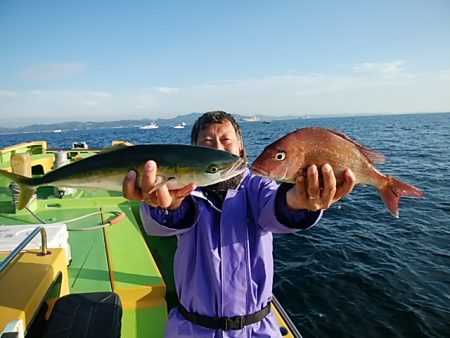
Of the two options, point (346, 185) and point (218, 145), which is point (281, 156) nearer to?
point (346, 185)

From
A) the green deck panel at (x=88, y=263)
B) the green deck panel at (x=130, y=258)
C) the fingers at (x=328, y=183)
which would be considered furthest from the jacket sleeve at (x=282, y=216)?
the green deck panel at (x=88, y=263)

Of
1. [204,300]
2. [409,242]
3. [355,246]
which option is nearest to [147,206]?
[204,300]

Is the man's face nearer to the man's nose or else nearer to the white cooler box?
the man's nose

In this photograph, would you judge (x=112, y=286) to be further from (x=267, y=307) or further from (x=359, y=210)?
(x=359, y=210)

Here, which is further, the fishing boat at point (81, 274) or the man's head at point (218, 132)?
the man's head at point (218, 132)

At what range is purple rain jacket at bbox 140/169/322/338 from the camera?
2625 mm

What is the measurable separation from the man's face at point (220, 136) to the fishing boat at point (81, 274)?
1.03 metres

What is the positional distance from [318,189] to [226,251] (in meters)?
0.93

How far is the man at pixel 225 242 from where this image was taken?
259 cm

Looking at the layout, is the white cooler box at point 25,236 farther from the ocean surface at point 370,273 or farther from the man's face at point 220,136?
the ocean surface at point 370,273

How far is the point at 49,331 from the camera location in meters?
2.77

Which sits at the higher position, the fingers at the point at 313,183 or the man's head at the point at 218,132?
the man's head at the point at 218,132

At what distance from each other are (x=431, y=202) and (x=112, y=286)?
15844 millimetres

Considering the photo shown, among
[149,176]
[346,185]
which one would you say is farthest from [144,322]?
[346,185]
